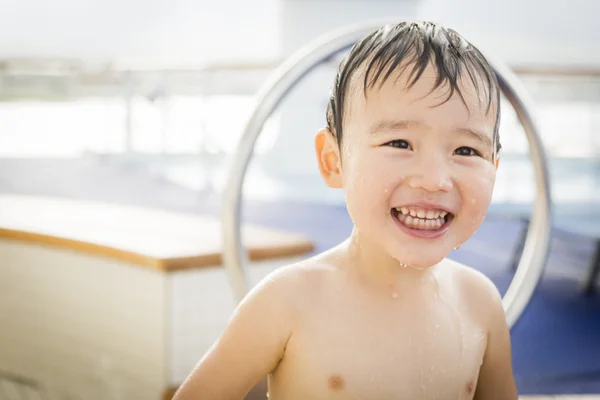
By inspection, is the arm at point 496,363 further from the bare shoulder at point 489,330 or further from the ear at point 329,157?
the ear at point 329,157

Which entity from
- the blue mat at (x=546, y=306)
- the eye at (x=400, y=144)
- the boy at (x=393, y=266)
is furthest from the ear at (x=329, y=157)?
the blue mat at (x=546, y=306)

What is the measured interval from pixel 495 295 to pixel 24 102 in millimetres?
8460

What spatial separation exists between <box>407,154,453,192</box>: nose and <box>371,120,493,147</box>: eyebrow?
1.5 inches

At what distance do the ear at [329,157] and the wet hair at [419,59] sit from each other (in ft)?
0.17

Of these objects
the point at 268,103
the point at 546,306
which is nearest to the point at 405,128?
the point at 268,103

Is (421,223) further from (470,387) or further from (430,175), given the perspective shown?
(470,387)

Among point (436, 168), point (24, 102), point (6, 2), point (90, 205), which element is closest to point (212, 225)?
point (90, 205)

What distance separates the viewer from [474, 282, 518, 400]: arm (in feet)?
3.01

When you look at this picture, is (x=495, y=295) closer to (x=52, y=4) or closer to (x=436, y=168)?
(x=436, y=168)

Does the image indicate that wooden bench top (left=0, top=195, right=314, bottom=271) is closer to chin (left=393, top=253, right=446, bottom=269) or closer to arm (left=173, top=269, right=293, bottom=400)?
arm (left=173, top=269, right=293, bottom=400)

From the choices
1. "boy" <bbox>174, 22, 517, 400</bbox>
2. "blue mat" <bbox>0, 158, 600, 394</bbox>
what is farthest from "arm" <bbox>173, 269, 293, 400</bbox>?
"blue mat" <bbox>0, 158, 600, 394</bbox>

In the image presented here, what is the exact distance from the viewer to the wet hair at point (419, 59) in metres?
0.76

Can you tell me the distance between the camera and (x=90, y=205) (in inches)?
93.0

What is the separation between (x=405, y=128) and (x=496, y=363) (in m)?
0.38
